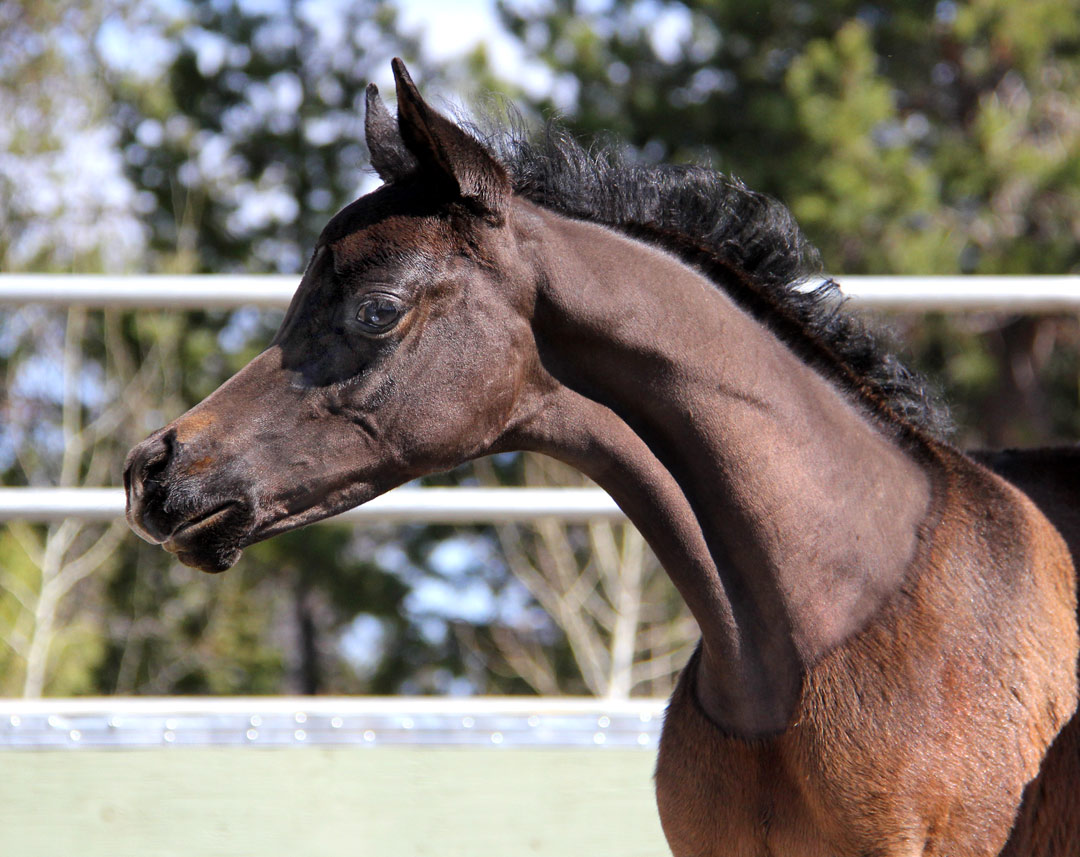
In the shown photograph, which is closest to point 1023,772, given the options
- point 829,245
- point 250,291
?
point 250,291

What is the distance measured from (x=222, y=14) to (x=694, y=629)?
9.66 meters

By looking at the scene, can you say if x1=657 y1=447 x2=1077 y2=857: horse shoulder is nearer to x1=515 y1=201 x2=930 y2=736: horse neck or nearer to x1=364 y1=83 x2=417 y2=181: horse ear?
x1=515 y1=201 x2=930 y2=736: horse neck

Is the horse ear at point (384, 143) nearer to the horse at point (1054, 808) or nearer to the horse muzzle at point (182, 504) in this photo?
the horse muzzle at point (182, 504)

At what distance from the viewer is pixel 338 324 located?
1844mm

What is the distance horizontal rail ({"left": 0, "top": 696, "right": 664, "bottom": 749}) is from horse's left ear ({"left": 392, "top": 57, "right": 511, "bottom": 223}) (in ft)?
4.99

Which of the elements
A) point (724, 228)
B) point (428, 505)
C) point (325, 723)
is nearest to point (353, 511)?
point (428, 505)

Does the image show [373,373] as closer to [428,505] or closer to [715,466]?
[715,466]

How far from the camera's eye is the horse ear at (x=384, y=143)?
1.97 meters

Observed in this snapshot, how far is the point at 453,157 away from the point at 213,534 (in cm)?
69

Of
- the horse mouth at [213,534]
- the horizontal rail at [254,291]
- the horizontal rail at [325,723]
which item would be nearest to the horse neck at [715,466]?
the horse mouth at [213,534]

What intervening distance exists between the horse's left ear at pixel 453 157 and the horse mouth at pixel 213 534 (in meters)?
0.60

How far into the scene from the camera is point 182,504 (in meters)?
1.75

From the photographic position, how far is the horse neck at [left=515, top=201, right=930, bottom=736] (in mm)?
1891

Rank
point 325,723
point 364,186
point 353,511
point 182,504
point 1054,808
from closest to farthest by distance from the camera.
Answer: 1. point 182,504
2. point 1054,808
3. point 325,723
4. point 353,511
5. point 364,186
